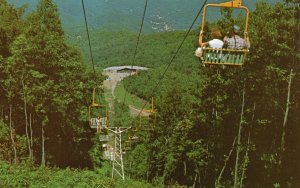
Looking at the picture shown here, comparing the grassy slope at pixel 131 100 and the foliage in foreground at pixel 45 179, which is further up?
the foliage in foreground at pixel 45 179

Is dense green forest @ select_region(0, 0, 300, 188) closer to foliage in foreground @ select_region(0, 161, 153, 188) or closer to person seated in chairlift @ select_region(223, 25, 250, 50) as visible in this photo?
foliage in foreground @ select_region(0, 161, 153, 188)

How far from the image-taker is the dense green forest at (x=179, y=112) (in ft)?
73.8

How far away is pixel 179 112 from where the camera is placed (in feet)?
126

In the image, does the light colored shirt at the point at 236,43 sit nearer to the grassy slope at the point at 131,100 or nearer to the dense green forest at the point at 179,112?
the dense green forest at the point at 179,112

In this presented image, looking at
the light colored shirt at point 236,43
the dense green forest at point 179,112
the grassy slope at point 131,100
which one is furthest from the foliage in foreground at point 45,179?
the grassy slope at point 131,100

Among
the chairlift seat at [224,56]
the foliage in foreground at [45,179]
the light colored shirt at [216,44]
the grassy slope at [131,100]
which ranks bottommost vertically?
the grassy slope at [131,100]

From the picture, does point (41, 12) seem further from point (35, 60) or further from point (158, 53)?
point (158, 53)

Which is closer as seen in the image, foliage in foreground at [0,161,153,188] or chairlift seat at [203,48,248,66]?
chairlift seat at [203,48,248,66]

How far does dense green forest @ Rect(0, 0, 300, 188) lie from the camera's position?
22484 mm

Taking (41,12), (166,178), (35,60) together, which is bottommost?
(166,178)

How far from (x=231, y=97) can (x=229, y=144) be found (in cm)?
468

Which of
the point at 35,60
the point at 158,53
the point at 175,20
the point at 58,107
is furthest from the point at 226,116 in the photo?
the point at 175,20

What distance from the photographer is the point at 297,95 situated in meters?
24.3

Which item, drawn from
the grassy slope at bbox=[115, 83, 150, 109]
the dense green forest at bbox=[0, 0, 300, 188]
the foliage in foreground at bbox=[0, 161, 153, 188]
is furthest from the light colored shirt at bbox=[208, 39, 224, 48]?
the grassy slope at bbox=[115, 83, 150, 109]
